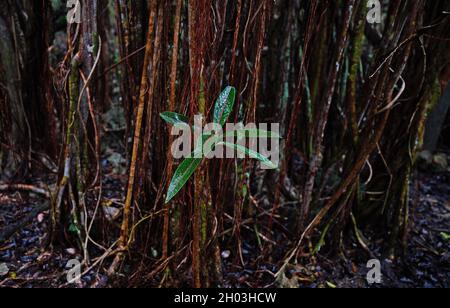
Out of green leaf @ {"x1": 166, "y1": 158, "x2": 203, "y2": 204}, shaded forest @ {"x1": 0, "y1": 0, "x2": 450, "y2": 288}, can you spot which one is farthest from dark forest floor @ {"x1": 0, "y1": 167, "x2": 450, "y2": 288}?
green leaf @ {"x1": 166, "y1": 158, "x2": 203, "y2": 204}

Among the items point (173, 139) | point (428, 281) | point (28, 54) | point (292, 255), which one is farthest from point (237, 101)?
point (28, 54)

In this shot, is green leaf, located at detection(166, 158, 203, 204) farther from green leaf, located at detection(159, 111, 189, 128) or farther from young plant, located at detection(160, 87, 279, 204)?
green leaf, located at detection(159, 111, 189, 128)

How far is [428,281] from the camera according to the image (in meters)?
1.64

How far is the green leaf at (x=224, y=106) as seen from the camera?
1.06 meters

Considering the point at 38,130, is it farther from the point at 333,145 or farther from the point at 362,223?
the point at 362,223

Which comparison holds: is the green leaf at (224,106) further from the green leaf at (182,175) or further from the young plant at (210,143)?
the green leaf at (182,175)

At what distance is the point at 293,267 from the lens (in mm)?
1691

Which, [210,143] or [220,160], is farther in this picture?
[220,160]

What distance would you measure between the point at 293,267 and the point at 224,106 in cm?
93

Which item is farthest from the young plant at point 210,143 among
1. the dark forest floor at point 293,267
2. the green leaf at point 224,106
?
the dark forest floor at point 293,267

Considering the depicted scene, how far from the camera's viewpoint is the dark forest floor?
1.56 m

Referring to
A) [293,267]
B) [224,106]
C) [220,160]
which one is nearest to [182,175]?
[224,106]

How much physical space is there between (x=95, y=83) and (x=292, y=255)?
106 cm

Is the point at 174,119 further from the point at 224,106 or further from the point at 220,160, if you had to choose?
the point at 220,160
